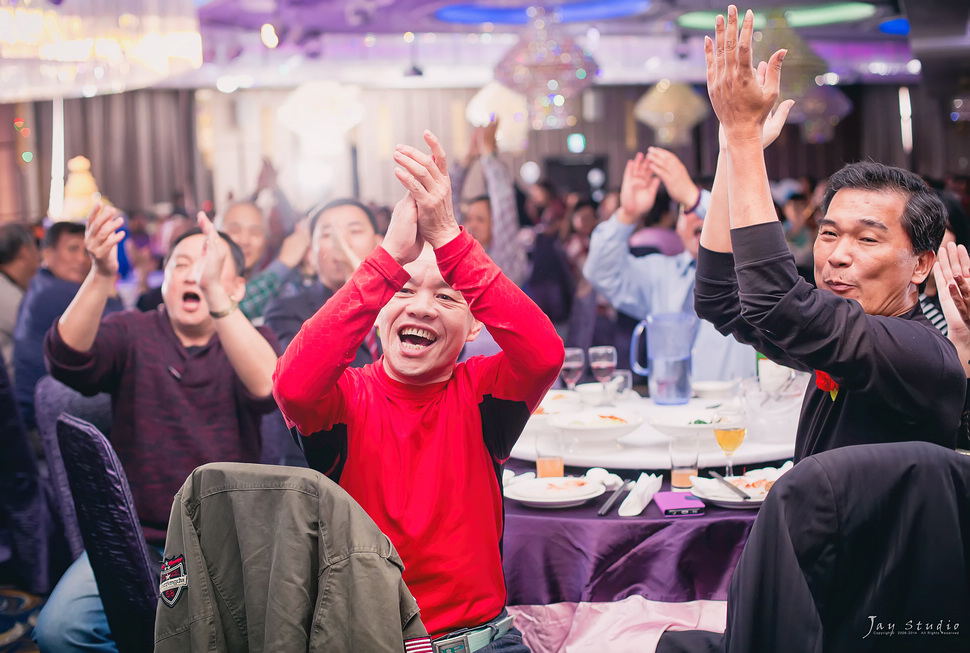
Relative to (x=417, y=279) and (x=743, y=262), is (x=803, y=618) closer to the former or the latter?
(x=743, y=262)

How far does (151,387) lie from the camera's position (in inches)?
95.3

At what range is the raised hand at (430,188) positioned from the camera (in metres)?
1.43

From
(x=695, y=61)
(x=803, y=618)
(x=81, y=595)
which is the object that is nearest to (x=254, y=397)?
(x=81, y=595)

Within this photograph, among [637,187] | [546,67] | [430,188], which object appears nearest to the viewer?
[430,188]

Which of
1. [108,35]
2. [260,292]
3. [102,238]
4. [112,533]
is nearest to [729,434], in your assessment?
[112,533]

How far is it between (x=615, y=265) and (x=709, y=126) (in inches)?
456

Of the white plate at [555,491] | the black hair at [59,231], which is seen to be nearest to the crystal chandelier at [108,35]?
the black hair at [59,231]

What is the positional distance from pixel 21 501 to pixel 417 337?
188cm

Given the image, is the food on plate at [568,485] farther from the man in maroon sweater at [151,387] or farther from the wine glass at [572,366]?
the wine glass at [572,366]

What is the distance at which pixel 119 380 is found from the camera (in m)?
2.46

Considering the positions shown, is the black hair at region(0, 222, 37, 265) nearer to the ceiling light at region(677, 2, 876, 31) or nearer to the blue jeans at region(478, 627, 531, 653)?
the blue jeans at region(478, 627, 531, 653)

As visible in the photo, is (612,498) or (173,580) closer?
(173,580)

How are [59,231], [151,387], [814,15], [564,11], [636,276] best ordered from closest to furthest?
[151,387] < [636,276] < [59,231] < [564,11] < [814,15]

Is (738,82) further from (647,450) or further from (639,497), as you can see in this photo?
(647,450)
